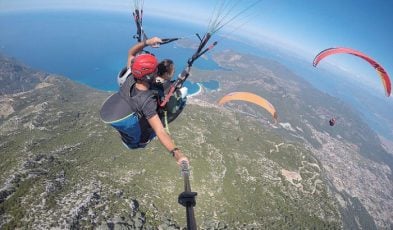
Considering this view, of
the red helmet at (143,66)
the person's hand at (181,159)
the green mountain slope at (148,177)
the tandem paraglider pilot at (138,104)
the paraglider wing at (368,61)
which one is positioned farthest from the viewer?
the green mountain slope at (148,177)

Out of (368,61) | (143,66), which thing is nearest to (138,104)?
(143,66)

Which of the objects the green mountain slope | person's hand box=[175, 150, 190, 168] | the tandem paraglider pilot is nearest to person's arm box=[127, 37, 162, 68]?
the tandem paraglider pilot

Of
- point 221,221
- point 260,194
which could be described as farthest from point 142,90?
point 260,194

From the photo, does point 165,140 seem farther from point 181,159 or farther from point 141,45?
point 141,45

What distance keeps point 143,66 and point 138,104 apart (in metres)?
1.04

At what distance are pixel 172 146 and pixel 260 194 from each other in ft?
300

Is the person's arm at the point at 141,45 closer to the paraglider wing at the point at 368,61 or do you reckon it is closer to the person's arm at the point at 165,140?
the person's arm at the point at 165,140

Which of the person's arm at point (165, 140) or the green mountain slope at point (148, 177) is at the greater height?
the person's arm at point (165, 140)

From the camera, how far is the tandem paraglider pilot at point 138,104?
23.3 feet

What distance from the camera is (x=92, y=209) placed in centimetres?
6153

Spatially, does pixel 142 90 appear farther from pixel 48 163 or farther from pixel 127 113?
pixel 48 163

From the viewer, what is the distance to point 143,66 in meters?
7.59

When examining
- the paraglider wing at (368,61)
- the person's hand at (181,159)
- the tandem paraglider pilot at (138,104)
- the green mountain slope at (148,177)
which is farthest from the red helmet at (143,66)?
the green mountain slope at (148,177)

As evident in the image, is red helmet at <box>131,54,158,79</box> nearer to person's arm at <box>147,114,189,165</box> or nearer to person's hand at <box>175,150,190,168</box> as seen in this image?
person's arm at <box>147,114,189,165</box>
